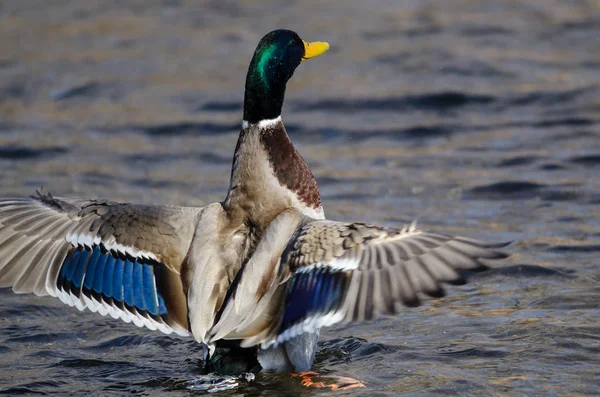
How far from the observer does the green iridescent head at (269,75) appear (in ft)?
18.4

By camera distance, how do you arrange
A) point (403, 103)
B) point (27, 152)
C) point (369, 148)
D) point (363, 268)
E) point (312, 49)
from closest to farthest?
Result: point (363, 268) → point (312, 49) → point (369, 148) → point (27, 152) → point (403, 103)

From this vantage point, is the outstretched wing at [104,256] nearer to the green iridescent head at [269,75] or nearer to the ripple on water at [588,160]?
the green iridescent head at [269,75]

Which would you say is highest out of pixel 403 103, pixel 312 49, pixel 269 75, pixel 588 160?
pixel 312 49

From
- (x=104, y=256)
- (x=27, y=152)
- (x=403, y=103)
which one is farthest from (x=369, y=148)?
(x=104, y=256)

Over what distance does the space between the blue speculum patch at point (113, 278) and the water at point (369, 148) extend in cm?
48

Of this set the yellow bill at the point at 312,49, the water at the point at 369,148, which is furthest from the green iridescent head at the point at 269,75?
the water at the point at 369,148

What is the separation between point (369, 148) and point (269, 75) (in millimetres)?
3709

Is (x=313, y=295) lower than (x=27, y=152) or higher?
lower

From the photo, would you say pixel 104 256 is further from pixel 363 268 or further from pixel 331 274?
pixel 363 268

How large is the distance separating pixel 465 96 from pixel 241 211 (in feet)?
17.8

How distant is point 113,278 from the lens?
5.25m

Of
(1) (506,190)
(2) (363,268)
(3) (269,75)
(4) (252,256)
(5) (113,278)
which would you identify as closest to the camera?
(2) (363,268)

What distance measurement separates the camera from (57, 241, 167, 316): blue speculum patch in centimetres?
514

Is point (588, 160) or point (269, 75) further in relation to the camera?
point (588, 160)
